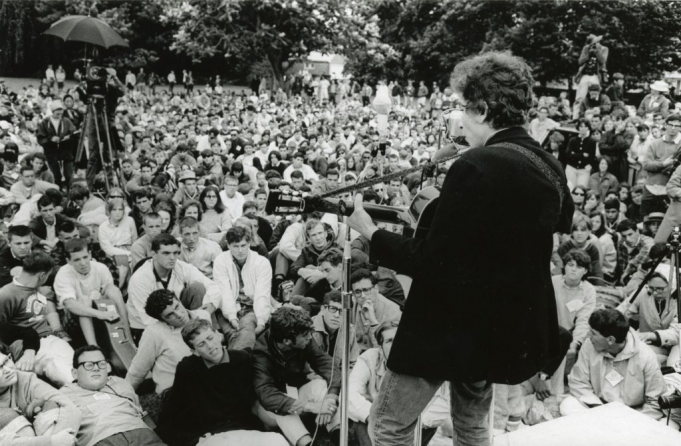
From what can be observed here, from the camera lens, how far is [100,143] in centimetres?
747

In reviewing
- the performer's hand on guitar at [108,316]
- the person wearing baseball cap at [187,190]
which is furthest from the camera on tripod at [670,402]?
the person wearing baseball cap at [187,190]

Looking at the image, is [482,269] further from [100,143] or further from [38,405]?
[100,143]

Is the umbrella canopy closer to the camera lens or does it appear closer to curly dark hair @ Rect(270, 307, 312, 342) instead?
curly dark hair @ Rect(270, 307, 312, 342)

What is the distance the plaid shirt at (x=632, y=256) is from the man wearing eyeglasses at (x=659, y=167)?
112 cm

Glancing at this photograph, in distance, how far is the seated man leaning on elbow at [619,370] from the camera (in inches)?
146

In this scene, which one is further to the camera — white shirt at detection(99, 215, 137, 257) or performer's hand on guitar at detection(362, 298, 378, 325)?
white shirt at detection(99, 215, 137, 257)

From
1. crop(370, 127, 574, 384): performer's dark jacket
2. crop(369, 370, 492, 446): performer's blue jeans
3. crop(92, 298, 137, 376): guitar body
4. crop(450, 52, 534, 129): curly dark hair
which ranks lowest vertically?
crop(92, 298, 137, 376): guitar body

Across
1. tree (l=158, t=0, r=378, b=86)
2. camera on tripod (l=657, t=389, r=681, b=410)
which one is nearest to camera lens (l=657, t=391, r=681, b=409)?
camera on tripod (l=657, t=389, r=681, b=410)

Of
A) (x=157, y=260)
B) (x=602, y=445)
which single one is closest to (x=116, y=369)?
(x=157, y=260)

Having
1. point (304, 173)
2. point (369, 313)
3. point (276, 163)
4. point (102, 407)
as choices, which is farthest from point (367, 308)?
point (276, 163)

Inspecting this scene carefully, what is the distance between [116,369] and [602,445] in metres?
2.90

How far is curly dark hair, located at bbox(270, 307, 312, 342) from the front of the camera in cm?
344

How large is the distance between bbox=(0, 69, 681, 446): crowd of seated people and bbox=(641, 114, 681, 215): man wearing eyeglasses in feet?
0.05

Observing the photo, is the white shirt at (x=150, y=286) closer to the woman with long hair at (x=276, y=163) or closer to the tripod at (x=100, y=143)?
the tripod at (x=100, y=143)
